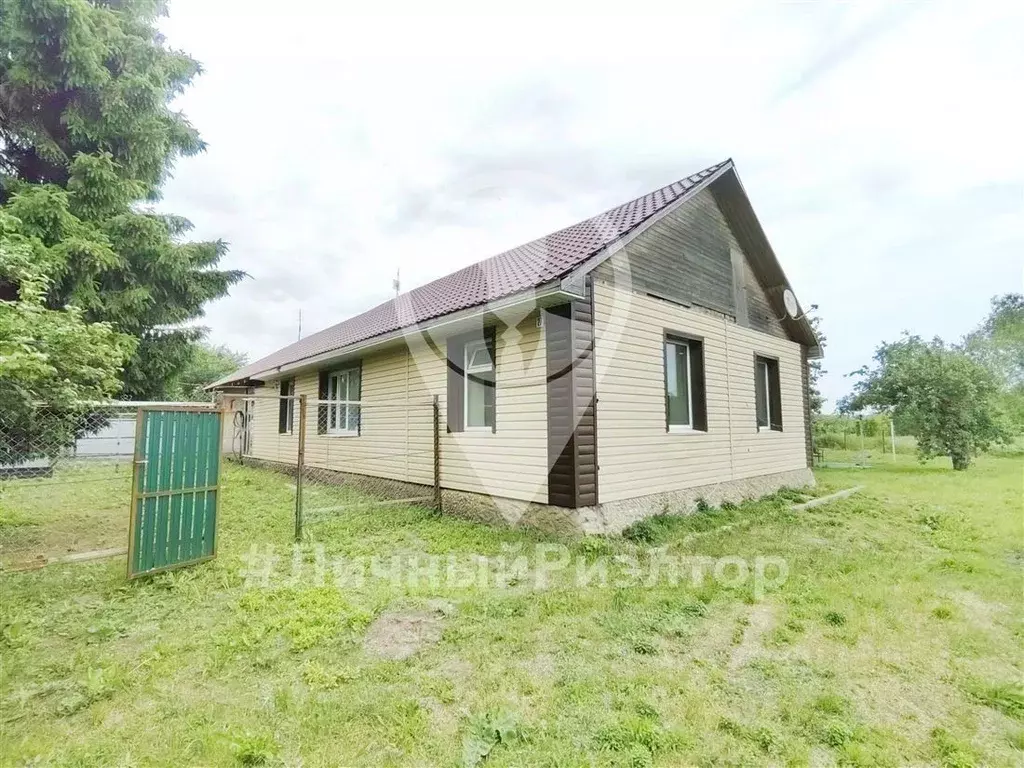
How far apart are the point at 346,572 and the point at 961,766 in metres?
4.45

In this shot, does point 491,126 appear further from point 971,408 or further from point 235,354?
point 235,354

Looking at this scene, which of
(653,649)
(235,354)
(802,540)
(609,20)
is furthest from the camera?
(235,354)

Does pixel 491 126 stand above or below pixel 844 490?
above

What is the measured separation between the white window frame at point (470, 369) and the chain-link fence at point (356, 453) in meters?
0.47

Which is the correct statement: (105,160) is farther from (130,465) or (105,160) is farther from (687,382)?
(687,382)

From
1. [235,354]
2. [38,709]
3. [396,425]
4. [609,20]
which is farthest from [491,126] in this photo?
[235,354]

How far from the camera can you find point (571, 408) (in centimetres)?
567

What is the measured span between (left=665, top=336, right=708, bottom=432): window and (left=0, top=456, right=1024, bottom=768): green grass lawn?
9.40 feet

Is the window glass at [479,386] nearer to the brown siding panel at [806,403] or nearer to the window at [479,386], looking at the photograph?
the window at [479,386]

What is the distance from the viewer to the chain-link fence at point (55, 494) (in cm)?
443

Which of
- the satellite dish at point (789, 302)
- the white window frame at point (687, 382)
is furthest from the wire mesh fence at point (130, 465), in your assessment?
the satellite dish at point (789, 302)

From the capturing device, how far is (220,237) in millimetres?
10375

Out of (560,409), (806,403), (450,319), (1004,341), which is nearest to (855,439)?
(806,403)

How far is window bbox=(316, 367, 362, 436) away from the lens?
32.3 feet
